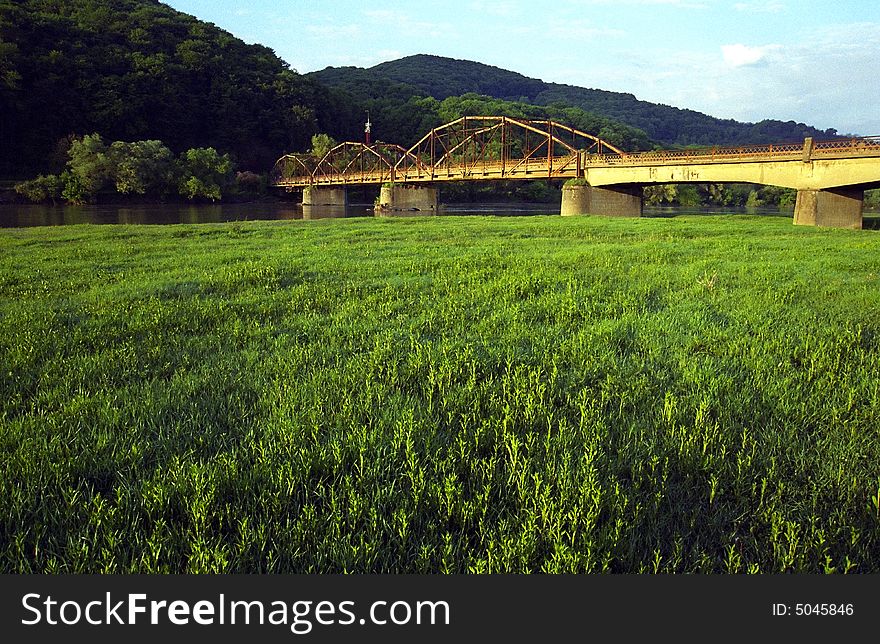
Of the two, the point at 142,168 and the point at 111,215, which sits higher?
the point at 142,168

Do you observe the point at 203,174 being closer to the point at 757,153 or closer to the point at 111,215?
the point at 111,215

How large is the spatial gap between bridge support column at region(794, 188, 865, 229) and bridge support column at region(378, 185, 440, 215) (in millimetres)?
56648

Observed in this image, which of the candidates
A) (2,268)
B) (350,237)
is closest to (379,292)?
(2,268)

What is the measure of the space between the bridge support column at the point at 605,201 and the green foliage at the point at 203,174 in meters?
53.9

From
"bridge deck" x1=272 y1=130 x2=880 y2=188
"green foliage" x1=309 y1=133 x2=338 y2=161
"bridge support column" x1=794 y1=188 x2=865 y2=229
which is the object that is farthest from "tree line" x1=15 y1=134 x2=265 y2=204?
"bridge support column" x1=794 y1=188 x2=865 y2=229

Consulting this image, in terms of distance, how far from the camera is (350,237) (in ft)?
89.2

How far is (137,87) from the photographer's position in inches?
4562

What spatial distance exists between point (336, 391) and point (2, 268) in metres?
14.5

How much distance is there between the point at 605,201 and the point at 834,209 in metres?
22.2

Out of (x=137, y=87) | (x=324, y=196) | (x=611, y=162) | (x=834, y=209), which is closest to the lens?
(x=834, y=209)

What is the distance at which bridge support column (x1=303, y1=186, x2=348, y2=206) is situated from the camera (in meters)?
110

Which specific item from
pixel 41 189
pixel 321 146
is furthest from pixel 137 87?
pixel 41 189

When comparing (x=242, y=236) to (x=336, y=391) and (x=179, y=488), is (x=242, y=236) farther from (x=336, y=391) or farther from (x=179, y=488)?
(x=179, y=488)

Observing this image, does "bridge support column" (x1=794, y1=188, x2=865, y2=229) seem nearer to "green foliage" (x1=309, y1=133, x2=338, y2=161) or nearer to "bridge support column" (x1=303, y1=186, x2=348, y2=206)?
"bridge support column" (x1=303, y1=186, x2=348, y2=206)
